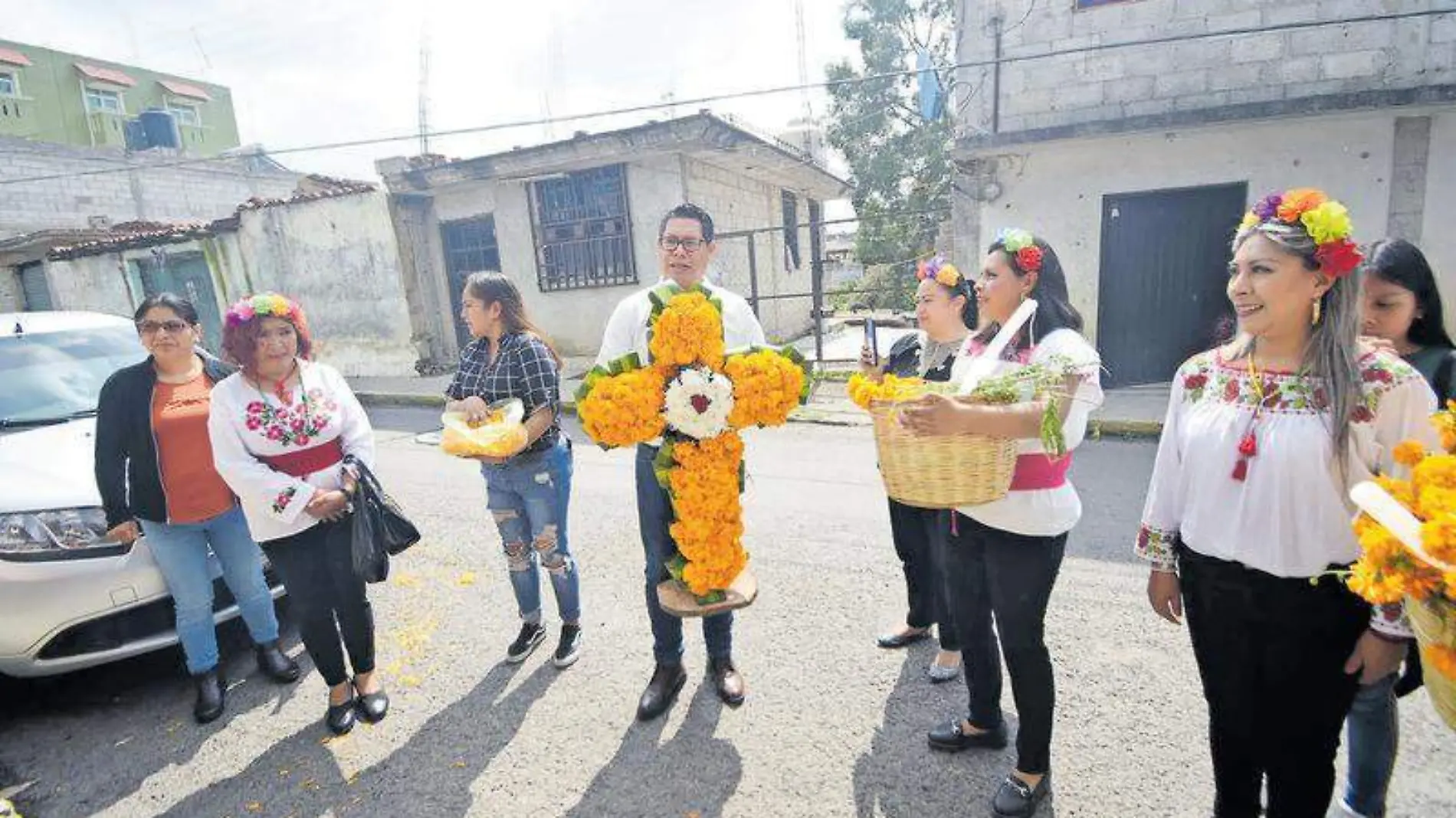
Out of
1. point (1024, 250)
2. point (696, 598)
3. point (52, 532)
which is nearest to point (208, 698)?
point (52, 532)

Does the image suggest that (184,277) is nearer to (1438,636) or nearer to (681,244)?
(681,244)

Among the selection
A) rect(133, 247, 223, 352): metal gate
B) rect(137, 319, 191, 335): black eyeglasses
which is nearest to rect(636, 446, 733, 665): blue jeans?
rect(137, 319, 191, 335): black eyeglasses

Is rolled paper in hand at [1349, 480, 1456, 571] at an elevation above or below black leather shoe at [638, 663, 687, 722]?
above

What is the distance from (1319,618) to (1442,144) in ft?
32.1

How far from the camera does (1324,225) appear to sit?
164 cm

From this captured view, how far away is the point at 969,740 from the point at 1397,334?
2130mm

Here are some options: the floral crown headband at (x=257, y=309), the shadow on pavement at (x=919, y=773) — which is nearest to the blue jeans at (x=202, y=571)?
the floral crown headband at (x=257, y=309)

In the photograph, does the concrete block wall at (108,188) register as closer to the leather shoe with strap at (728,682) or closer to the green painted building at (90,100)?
the green painted building at (90,100)

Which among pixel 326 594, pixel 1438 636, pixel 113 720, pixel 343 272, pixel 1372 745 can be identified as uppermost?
pixel 343 272

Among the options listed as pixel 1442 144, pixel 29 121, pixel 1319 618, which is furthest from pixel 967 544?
pixel 29 121

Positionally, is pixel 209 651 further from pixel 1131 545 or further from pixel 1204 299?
pixel 1204 299

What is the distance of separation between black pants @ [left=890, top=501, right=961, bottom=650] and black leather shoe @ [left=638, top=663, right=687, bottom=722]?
121cm

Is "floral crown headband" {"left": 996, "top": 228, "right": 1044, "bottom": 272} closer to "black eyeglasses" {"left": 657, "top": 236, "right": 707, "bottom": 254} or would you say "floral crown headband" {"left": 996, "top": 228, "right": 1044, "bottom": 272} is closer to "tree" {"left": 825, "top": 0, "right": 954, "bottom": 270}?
"black eyeglasses" {"left": 657, "top": 236, "right": 707, "bottom": 254}

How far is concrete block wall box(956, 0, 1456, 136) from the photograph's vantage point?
7.89 metres
